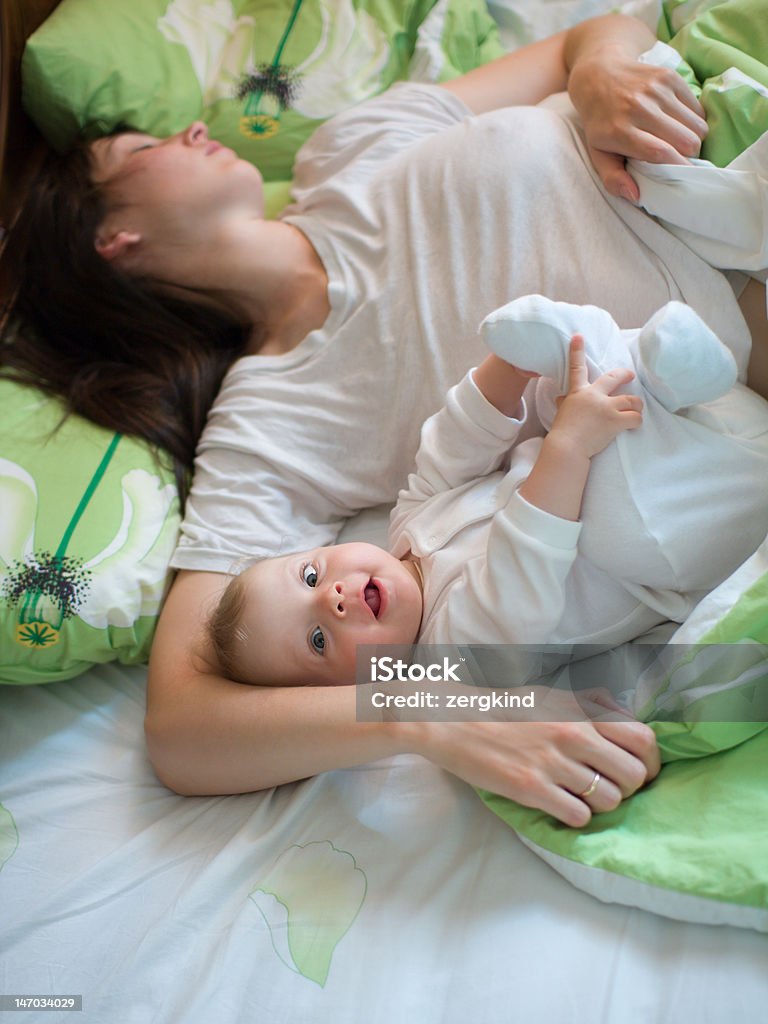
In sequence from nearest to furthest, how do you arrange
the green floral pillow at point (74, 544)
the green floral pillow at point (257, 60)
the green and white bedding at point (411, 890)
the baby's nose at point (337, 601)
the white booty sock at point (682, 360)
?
1. the green and white bedding at point (411, 890)
2. the white booty sock at point (682, 360)
3. the baby's nose at point (337, 601)
4. the green floral pillow at point (74, 544)
5. the green floral pillow at point (257, 60)

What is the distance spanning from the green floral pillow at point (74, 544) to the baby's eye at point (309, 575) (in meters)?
0.24

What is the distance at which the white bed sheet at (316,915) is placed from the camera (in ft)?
2.77

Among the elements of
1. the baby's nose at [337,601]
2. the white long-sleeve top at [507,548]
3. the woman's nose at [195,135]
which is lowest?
the baby's nose at [337,601]

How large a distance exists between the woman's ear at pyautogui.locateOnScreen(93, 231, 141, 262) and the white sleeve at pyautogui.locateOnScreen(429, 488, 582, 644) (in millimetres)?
838

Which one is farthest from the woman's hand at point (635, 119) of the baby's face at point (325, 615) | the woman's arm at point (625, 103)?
the baby's face at point (325, 615)

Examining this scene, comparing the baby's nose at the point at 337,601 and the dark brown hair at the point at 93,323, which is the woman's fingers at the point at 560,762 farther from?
the dark brown hair at the point at 93,323

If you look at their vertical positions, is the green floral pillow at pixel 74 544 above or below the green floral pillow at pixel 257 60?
below

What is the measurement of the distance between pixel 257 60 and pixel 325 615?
1.22 m

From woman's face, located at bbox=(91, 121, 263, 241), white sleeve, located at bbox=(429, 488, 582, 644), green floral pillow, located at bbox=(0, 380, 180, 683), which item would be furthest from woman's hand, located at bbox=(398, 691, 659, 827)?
woman's face, located at bbox=(91, 121, 263, 241)

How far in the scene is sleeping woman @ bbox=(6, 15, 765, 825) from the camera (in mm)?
1060

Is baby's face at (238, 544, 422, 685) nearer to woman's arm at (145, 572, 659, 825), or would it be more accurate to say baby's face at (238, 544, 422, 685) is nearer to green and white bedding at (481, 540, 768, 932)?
woman's arm at (145, 572, 659, 825)

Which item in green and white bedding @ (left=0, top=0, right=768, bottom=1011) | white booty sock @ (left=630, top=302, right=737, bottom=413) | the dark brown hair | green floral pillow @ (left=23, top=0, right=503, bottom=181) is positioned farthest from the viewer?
green floral pillow @ (left=23, top=0, right=503, bottom=181)

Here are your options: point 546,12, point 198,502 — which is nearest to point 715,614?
point 198,502

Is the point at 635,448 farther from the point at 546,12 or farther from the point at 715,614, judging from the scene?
the point at 546,12
